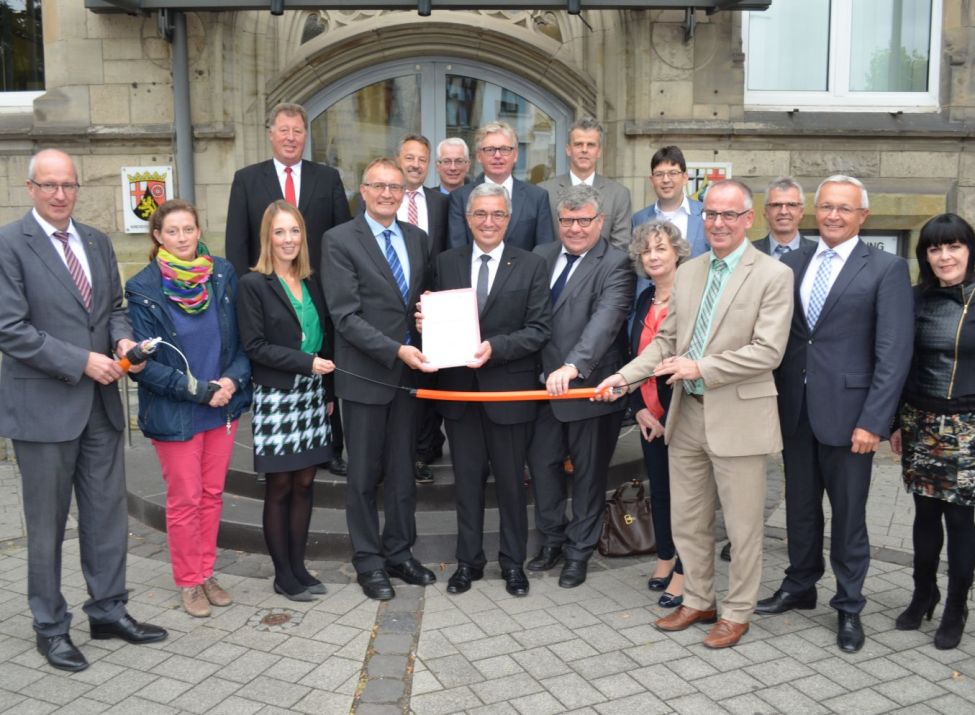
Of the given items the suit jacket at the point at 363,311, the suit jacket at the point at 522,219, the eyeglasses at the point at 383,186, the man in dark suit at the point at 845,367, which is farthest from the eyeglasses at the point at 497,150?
the man in dark suit at the point at 845,367

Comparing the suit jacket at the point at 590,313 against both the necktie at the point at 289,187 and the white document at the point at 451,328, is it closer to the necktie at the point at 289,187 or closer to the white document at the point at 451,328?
the white document at the point at 451,328

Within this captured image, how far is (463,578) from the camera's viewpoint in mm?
5242

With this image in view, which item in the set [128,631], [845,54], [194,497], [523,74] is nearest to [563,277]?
[194,497]

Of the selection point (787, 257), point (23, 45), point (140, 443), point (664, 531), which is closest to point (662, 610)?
point (664, 531)

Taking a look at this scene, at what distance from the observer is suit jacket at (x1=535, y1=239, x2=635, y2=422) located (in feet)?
16.8

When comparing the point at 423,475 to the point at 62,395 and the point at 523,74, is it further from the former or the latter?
the point at 523,74

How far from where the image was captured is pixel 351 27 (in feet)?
29.1

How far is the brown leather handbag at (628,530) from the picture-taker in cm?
563

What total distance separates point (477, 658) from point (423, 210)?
2.79 meters

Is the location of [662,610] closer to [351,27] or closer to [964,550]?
[964,550]

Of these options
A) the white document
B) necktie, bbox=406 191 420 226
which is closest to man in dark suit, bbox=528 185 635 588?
the white document

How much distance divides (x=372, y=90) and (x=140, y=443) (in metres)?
3.99

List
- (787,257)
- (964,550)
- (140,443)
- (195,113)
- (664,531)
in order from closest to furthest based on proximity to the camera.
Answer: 1. (964,550)
2. (787,257)
3. (664,531)
4. (140,443)
5. (195,113)

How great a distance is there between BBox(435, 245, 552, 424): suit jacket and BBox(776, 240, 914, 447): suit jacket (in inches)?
50.8
